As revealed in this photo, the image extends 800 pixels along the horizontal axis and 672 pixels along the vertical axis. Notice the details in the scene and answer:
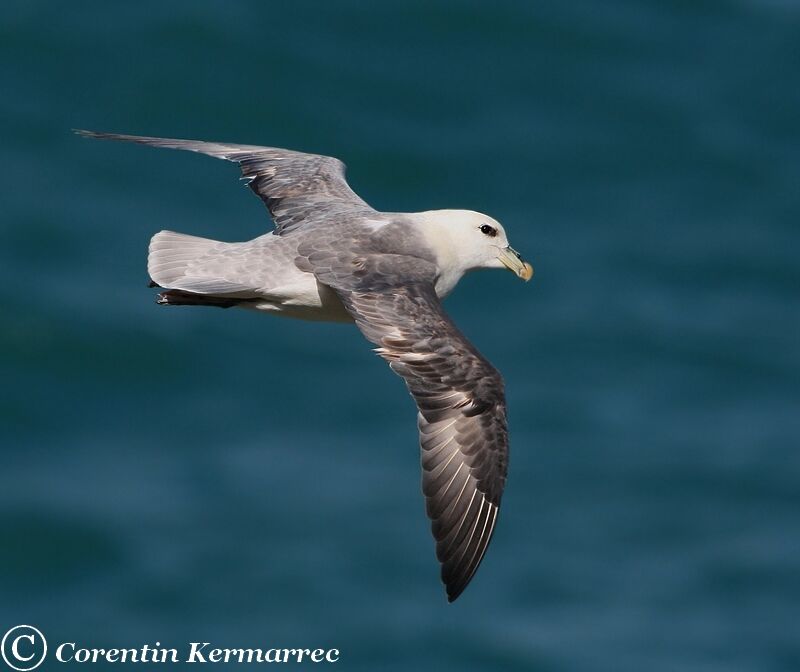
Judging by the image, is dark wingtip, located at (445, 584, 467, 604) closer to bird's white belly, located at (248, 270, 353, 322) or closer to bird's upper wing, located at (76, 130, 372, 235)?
bird's white belly, located at (248, 270, 353, 322)

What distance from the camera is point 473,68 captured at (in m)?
19.7

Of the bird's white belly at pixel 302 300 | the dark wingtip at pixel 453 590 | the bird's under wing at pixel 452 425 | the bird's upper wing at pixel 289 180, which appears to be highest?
the bird's upper wing at pixel 289 180

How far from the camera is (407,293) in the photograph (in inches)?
335

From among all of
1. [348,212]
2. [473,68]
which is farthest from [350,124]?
[348,212]

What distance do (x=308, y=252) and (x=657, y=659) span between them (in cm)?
1119

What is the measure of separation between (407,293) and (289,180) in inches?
77.0

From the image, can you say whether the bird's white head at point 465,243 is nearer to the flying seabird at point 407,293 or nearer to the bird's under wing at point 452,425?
the flying seabird at point 407,293

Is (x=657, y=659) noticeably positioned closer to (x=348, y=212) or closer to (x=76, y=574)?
(x=76, y=574)

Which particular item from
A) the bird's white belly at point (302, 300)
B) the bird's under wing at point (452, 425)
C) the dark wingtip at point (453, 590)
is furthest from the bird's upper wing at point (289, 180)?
the dark wingtip at point (453, 590)

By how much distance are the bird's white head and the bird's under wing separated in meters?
0.90

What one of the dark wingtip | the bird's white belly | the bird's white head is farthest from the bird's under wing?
the bird's white head

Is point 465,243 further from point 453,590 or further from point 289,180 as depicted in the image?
point 453,590

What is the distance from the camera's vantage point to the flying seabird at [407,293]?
8.13 meters

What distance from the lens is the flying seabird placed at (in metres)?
8.13
